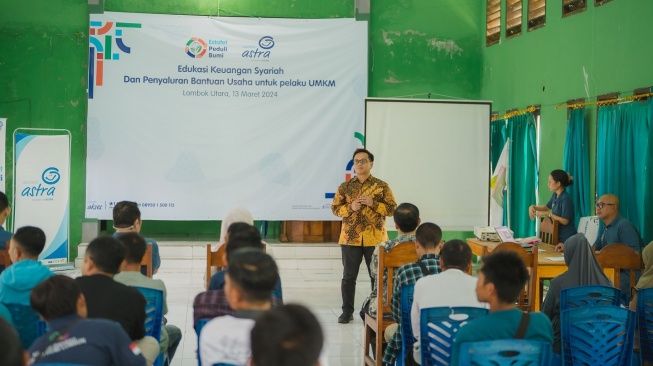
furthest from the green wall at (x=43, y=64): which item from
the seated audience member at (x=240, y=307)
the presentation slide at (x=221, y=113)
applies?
the seated audience member at (x=240, y=307)

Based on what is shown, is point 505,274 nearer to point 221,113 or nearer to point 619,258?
point 619,258

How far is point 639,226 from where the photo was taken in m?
7.68

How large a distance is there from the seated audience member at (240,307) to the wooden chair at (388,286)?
2.48m

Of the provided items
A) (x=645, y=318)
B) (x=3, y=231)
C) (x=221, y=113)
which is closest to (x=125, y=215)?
(x=3, y=231)

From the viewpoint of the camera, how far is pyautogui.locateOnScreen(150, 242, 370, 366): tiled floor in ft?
21.8

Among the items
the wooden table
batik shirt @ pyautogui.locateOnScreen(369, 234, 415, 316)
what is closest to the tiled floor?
batik shirt @ pyautogui.locateOnScreen(369, 234, 415, 316)

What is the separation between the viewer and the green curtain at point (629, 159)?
24.8ft

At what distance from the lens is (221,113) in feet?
36.2

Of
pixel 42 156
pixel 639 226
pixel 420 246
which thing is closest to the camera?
pixel 420 246

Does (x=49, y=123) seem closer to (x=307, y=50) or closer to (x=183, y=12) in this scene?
(x=183, y=12)

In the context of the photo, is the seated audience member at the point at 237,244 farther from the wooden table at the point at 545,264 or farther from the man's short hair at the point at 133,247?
the wooden table at the point at 545,264

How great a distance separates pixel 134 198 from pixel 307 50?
2847 millimetres

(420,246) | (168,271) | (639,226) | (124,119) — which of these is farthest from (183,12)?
(420,246)

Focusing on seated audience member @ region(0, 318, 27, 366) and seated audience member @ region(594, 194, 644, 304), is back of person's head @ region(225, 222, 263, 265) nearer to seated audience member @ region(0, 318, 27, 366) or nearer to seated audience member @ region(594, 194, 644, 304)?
seated audience member @ region(0, 318, 27, 366)
